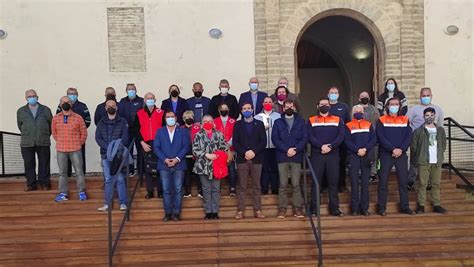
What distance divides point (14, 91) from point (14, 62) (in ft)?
1.85

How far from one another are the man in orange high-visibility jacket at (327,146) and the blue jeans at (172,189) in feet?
6.34

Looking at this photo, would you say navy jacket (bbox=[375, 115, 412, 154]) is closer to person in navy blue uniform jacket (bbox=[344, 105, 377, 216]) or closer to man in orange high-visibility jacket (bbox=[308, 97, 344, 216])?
person in navy blue uniform jacket (bbox=[344, 105, 377, 216])

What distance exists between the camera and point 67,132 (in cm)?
856

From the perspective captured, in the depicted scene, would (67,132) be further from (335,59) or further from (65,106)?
(335,59)

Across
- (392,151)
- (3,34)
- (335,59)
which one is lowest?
(392,151)

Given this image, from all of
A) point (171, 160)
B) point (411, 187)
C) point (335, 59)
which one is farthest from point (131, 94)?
point (335, 59)

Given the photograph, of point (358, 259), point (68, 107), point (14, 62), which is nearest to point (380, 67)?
point (358, 259)

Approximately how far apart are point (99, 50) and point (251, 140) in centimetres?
445

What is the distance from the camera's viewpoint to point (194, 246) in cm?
759

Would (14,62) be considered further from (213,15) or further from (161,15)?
(213,15)

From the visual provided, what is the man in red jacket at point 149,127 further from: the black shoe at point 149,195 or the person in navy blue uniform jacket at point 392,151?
the person in navy blue uniform jacket at point 392,151

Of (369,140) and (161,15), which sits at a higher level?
(161,15)

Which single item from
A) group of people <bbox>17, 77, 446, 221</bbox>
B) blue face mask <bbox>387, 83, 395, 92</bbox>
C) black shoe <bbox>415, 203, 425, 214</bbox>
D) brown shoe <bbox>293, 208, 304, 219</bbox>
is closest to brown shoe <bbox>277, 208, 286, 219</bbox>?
group of people <bbox>17, 77, 446, 221</bbox>

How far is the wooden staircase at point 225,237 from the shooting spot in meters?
7.32
